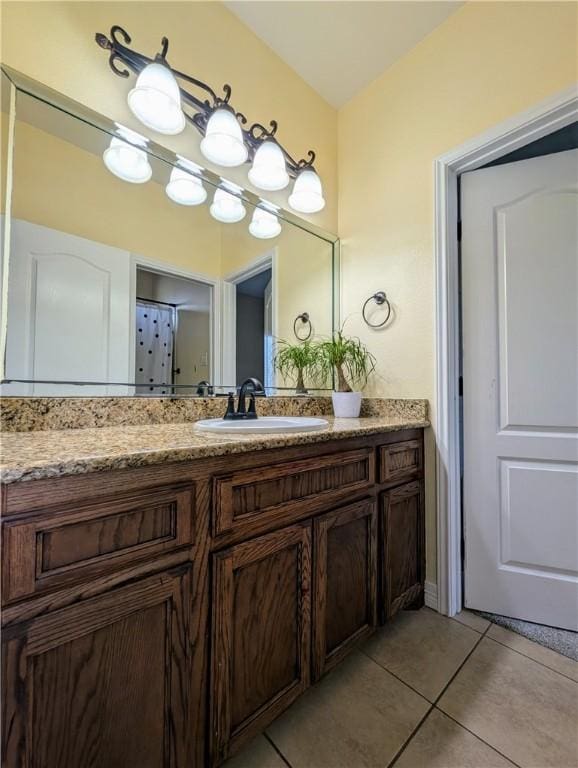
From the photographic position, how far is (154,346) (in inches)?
51.3

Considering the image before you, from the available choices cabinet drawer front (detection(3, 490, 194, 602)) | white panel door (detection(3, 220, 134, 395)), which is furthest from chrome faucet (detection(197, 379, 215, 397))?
cabinet drawer front (detection(3, 490, 194, 602))

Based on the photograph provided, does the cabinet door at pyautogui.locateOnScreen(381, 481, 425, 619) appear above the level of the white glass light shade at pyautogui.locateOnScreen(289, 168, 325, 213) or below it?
below

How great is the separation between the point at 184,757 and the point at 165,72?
1.95 metres

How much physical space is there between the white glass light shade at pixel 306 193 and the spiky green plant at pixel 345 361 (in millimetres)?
678

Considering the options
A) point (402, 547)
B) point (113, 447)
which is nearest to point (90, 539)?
point (113, 447)

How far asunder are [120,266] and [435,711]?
1.75 metres

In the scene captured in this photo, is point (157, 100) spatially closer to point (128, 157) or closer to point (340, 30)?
point (128, 157)

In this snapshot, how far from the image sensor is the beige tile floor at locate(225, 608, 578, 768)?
923mm

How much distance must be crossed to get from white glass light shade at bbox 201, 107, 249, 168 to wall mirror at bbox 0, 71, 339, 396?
0.08m

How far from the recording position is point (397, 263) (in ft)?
5.69

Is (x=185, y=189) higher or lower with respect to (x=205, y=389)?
higher

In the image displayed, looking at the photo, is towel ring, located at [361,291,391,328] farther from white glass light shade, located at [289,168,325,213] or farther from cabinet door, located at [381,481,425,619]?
cabinet door, located at [381,481,425,619]

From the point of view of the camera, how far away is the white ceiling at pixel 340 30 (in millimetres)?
1514

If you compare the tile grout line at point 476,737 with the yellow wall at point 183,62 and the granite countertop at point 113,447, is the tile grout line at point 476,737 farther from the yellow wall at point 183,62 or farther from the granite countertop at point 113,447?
the yellow wall at point 183,62
